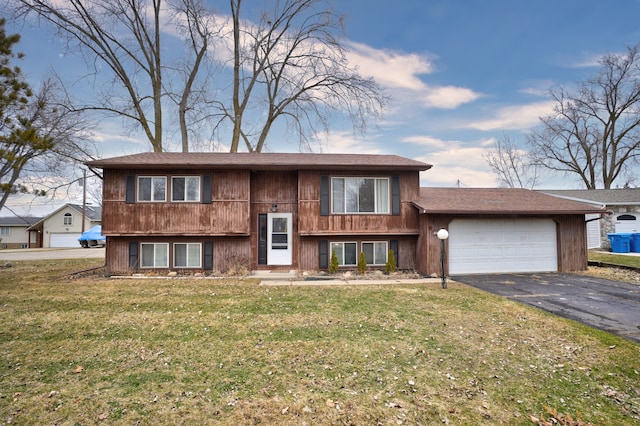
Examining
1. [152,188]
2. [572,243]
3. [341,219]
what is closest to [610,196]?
[572,243]

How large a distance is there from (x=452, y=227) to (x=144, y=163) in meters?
10.8

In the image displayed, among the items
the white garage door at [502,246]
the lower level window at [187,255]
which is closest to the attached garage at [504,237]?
the white garage door at [502,246]

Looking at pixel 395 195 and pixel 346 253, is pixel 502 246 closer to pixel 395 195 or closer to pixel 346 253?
pixel 395 195

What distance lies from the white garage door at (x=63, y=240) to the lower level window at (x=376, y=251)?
3499 cm

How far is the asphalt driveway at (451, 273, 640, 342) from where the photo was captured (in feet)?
19.4

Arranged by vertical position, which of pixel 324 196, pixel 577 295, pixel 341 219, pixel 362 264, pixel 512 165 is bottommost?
pixel 577 295

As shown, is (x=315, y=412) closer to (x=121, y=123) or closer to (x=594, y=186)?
(x=121, y=123)

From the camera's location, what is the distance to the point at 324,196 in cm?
1135

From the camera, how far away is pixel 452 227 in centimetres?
1122

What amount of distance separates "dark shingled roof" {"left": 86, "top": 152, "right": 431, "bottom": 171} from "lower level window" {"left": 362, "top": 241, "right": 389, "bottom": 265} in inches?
111

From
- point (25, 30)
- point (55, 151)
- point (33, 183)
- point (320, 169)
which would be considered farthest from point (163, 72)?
point (320, 169)

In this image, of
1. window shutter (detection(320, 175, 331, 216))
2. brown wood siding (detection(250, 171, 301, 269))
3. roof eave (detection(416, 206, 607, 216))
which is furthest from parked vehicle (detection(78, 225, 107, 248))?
roof eave (detection(416, 206, 607, 216))

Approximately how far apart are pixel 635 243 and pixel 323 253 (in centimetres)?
1736

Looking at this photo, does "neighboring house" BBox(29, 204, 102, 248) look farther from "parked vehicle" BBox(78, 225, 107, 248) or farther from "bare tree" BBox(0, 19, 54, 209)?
"bare tree" BBox(0, 19, 54, 209)
